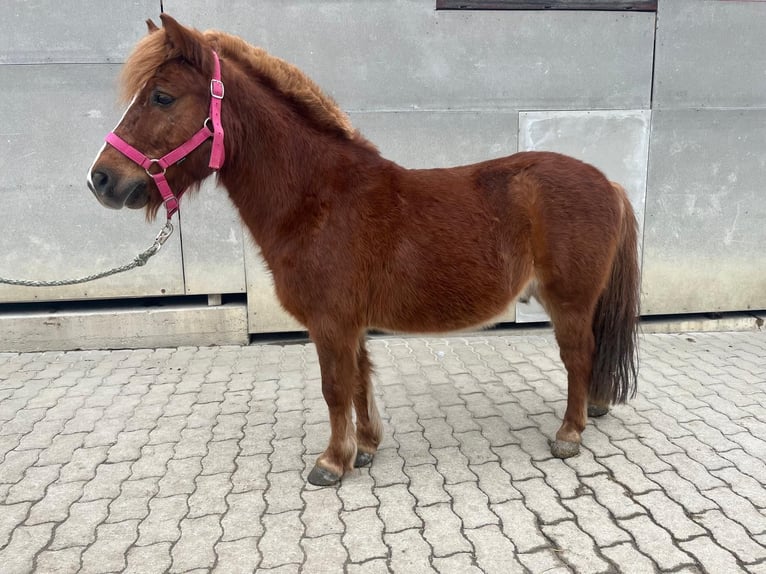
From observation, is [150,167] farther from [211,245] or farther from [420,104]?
[420,104]

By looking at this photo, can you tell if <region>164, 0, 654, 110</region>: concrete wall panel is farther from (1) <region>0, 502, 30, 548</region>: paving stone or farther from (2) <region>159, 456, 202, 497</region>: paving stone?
(1) <region>0, 502, 30, 548</region>: paving stone

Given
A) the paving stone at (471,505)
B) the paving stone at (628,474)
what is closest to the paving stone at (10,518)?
the paving stone at (471,505)

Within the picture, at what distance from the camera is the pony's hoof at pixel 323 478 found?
8.20ft

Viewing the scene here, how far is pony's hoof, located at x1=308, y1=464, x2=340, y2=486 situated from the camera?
8.20ft

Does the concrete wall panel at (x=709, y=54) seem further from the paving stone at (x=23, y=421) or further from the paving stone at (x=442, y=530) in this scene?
the paving stone at (x=23, y=421)

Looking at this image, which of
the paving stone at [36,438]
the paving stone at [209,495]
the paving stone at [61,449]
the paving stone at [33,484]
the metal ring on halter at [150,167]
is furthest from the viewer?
the paving stone at [36,438]

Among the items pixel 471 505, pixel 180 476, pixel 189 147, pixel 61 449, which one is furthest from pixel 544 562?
pixel 61 449

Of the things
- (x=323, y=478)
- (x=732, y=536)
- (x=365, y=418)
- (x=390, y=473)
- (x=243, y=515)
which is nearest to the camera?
(x=732, y=536)

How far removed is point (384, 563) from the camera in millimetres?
1954

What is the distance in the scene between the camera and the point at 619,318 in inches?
113

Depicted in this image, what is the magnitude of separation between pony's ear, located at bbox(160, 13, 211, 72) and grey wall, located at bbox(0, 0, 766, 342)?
219 centimetres

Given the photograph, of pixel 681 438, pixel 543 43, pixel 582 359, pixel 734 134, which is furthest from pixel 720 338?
pixel 543 43

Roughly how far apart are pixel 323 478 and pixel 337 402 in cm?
38

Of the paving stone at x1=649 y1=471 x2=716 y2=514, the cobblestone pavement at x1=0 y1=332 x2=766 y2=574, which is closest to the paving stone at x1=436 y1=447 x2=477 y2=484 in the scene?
the cobblestone pavement at x1=0 y1=332 x2=766 y2=574
